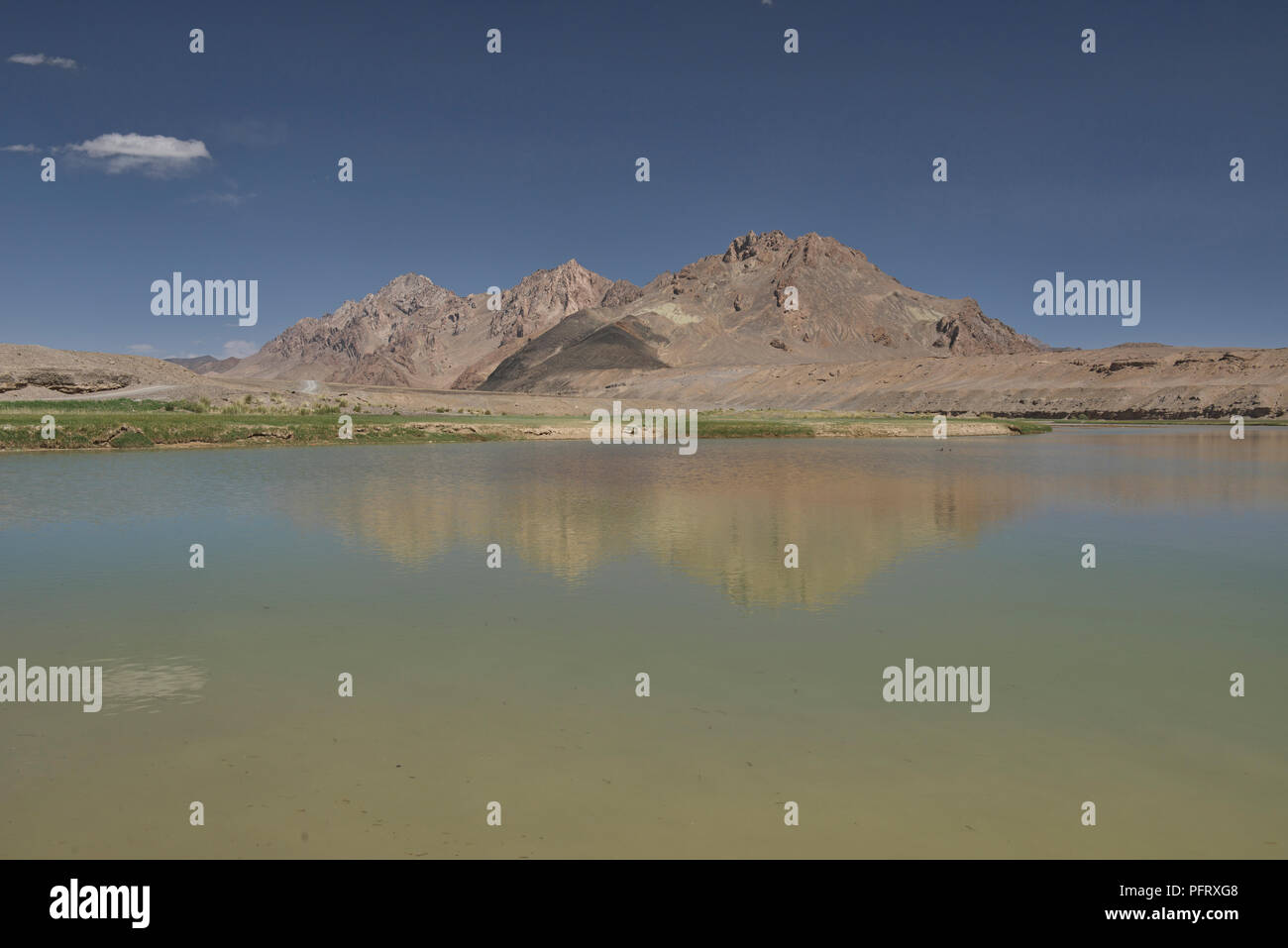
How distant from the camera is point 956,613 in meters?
10.5

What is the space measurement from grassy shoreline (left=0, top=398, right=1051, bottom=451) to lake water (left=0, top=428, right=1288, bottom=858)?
2914 cm

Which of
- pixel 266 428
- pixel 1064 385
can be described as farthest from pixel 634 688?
pixel 1064 385

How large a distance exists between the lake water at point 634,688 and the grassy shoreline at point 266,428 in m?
29.1

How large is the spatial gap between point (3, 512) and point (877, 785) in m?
21.7

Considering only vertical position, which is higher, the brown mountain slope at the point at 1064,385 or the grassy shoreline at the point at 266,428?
the brown mountain slope at the point at 1064,385

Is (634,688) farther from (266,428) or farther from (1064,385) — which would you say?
(1064,385)

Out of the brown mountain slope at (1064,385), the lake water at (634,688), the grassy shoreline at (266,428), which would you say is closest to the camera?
the lake water at (634,688)

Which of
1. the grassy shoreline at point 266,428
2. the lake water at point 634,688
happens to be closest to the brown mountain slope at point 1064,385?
the grassy shoreline at point 266,428

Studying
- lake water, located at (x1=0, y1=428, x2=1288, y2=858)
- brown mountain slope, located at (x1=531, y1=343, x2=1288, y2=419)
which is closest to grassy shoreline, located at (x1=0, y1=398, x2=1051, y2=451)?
lake water, located at (x1=0, y1=428, x2=1288, y2=858)

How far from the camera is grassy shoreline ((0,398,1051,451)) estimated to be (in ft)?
142

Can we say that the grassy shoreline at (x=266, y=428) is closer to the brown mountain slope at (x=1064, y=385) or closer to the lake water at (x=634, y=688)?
the lake water at (x=634, y=688)

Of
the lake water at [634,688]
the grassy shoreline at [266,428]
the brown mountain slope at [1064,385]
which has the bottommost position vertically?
the lake water at [634,688]

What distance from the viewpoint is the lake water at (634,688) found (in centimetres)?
522

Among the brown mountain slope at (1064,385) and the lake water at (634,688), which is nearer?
the lake water at (634,688)
